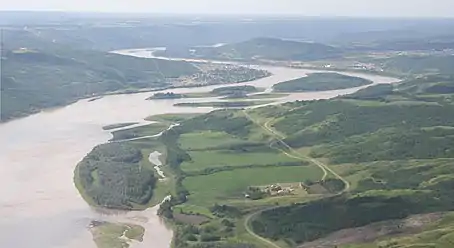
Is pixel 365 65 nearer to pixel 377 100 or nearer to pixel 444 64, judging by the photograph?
pixel 444 64

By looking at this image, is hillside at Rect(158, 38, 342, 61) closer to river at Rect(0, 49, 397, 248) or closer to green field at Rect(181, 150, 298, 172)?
river at Rect(0, 49, 397, 248)

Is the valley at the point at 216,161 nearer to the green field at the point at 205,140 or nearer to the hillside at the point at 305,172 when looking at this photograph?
the hillside at the point at 305,172

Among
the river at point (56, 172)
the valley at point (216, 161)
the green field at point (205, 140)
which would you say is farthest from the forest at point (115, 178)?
the green field at point (205, 140)

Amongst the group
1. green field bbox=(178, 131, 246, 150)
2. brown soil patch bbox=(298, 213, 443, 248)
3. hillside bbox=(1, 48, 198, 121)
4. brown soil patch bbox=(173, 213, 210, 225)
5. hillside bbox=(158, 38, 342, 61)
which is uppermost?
brown soil patch bbox=(298, 213, 443, 248)

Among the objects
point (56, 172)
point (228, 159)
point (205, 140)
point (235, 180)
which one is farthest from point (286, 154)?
point (56, 172)

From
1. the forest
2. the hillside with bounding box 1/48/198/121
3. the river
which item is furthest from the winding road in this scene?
the hillside with bounding box 1/48/198/121

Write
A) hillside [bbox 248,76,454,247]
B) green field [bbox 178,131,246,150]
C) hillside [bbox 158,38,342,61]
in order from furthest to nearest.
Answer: hillside [bbox 158,38,342,61] → green field [bbox 178,131,246,150] → hillside [bbox 248,76,454,247]
